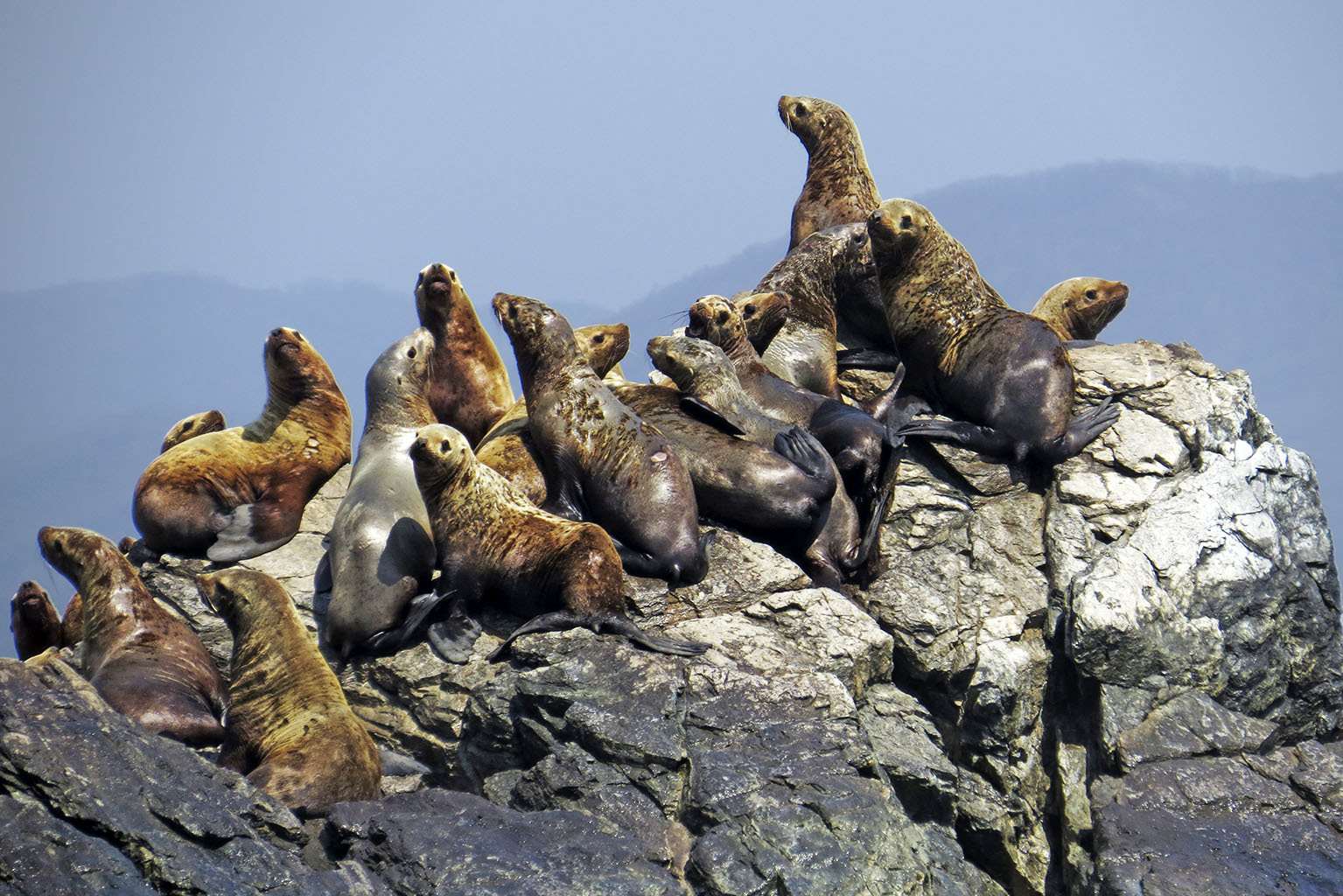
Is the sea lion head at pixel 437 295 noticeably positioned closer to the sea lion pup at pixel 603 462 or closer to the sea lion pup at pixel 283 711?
the sea lion pup at pixel 603 462

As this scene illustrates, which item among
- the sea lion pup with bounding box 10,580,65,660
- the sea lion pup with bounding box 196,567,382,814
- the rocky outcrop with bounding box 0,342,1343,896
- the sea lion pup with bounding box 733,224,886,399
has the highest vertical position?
the sea lion pup with bounding box 733,224,886,399

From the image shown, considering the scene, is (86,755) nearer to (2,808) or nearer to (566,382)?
(2,808)

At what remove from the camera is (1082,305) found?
10.7 metres

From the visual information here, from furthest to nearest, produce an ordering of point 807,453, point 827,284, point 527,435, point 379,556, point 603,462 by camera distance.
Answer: point 827,284, point 527,435, point 807,453, point 603,462, point 379,556

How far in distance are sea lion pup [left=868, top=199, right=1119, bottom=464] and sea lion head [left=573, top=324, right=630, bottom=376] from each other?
1878 millimetres

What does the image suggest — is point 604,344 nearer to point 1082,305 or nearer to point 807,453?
point 807,453

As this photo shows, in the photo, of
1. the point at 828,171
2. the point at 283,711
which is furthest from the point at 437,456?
the point at 828,171

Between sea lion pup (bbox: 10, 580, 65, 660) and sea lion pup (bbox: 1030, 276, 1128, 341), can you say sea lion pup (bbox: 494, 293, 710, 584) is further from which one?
sea lion pup (bbox: 1030, 276, 1128, 341)

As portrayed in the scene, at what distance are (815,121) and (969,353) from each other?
12.0 feet

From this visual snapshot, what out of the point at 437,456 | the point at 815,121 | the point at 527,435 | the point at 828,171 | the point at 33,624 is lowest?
the point at 33,624

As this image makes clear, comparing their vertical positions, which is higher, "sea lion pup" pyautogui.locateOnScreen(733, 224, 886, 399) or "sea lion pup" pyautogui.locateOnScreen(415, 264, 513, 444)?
"sea lion pup" pyautogui.locateOnScreen(733, 224, 886, 399)

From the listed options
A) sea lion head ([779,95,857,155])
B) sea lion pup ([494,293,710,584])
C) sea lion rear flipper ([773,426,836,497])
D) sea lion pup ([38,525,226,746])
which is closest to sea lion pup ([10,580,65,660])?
sea lion pup ([38,525,226,746])

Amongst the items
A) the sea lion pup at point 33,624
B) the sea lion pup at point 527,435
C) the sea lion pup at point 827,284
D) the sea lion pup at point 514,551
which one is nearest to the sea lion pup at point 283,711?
the sea lion pup at point 514,551

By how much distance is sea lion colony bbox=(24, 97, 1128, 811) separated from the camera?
6.95 metres
